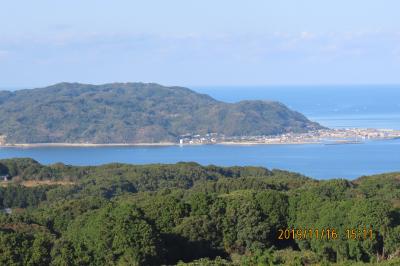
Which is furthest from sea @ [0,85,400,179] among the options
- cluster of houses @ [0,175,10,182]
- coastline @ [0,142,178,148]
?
cluster of houses @ [0,175,10,182]

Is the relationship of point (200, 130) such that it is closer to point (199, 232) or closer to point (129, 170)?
point (129, 170)

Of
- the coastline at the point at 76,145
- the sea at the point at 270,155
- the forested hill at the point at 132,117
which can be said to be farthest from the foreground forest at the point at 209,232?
the forested hill at the point at 132,117

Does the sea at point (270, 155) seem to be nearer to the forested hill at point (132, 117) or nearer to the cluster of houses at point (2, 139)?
the cluster of houses at point (2, 139)

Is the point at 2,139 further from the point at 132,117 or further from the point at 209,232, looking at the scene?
the point at 209,232

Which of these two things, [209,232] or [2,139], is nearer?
[209,232]

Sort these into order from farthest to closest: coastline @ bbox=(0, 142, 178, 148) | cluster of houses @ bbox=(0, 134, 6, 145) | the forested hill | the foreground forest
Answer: the forested hill, cluster of houses @ bbox=(0, 134, 6, 145), coastline @ bbox=(0, 142, 178, 148), the foreground forest

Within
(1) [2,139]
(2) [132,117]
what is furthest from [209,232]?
(2) [132,117]
